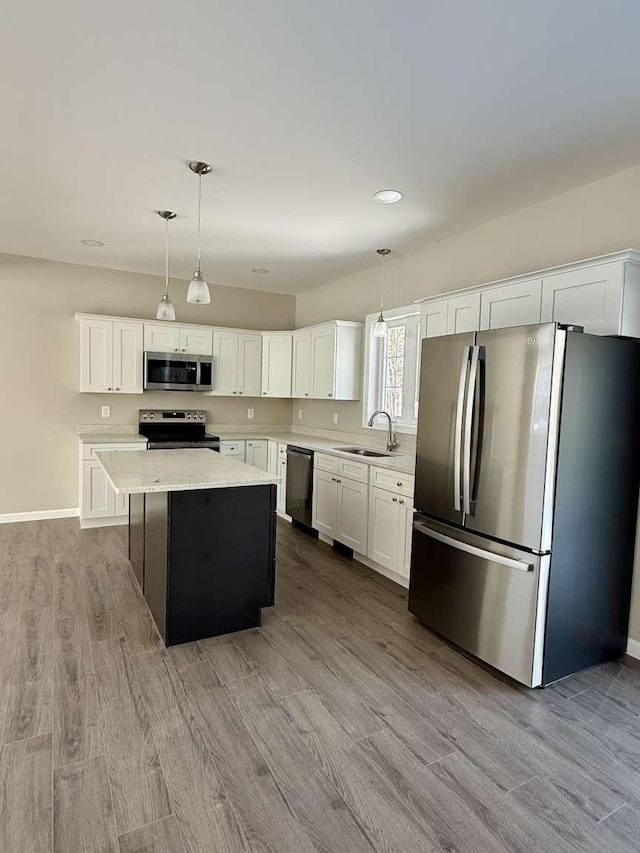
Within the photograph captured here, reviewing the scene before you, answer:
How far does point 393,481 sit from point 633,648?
5.61 ft

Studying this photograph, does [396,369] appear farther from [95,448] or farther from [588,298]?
[95,448]

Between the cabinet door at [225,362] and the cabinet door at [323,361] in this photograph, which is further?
the cabinet door at [225,362]

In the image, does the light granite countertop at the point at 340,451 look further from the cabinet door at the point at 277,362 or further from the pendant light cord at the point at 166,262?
the pendant light cord at the point at 166,262

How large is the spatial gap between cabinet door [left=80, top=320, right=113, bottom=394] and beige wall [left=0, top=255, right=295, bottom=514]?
322mm

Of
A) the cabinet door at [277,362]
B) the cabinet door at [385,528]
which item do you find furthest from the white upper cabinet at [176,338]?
the cabinet door at [385,528]

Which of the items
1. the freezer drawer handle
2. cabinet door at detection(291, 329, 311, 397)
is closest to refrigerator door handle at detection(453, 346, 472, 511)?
the freezer drawer handle

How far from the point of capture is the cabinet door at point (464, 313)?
3215 millimetres

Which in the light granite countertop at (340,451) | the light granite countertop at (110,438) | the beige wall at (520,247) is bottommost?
the light granite countertop at (110,438)

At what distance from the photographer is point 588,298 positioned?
2.59m

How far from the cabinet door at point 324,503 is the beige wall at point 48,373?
92.4 inches

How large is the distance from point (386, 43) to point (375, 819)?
279cm

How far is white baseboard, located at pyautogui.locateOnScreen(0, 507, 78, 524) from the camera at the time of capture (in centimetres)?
502

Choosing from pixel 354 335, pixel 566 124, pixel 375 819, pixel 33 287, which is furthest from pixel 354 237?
pixel 375 819

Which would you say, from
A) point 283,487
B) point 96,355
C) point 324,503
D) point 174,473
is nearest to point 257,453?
point 283,487
